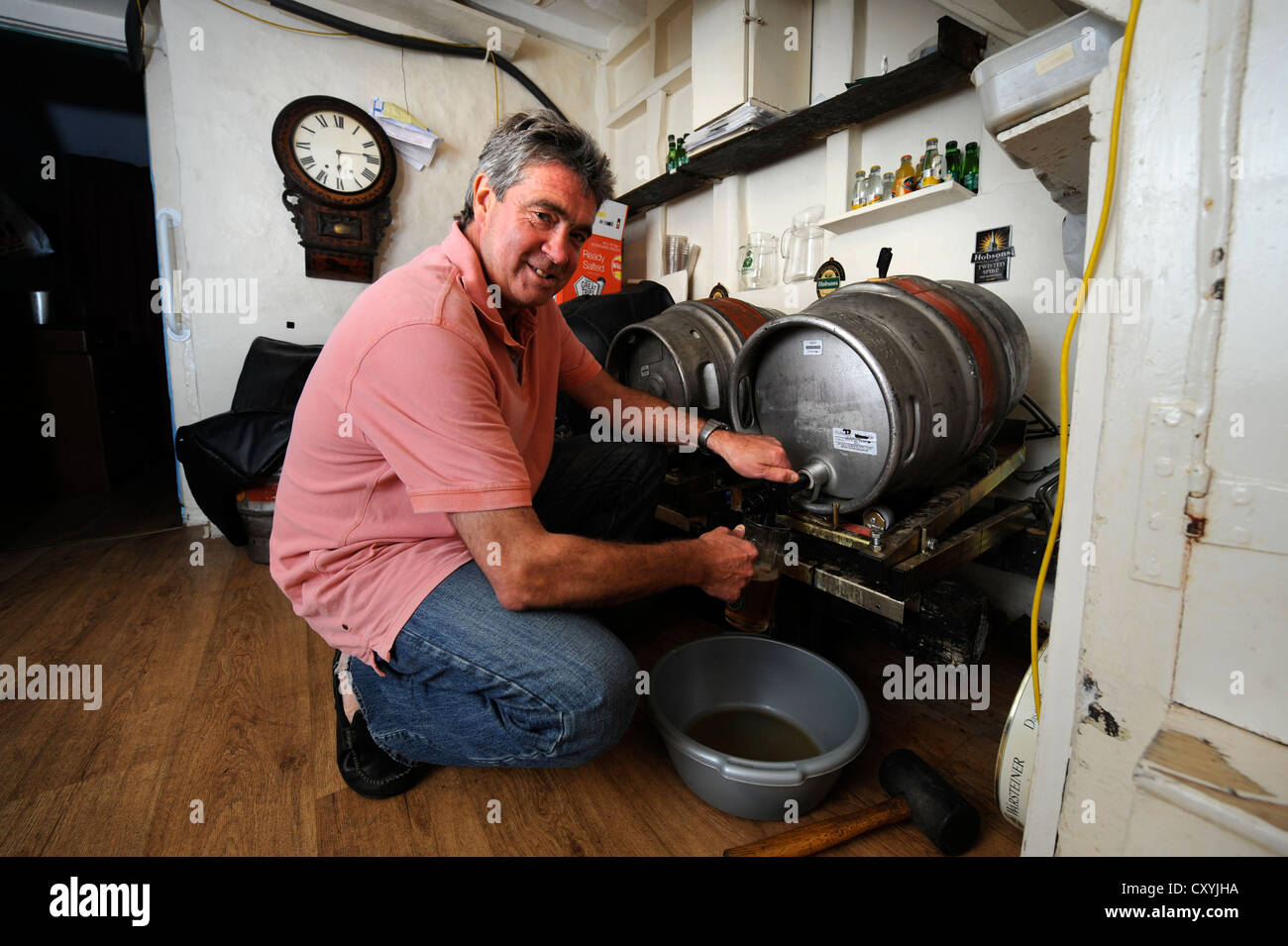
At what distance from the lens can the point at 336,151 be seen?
3.08 meters

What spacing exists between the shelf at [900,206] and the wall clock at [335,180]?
7.88 feet

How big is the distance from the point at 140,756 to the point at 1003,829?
76.1 inches

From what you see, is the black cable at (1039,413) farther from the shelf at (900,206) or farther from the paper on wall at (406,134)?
the paper on wall at (406,134)

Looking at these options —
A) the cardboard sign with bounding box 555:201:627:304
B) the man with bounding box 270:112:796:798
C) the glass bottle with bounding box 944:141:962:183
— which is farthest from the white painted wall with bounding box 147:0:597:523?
the glass bottle with bounding box 944:141:962:183

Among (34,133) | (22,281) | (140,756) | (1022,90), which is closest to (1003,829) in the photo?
(1022,90)

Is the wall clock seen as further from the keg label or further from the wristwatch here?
the keg label

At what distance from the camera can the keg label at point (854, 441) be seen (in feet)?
4.31

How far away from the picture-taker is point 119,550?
2.73 meters

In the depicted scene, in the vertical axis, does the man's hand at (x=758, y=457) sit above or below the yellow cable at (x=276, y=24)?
below

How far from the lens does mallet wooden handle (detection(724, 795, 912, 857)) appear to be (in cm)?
108

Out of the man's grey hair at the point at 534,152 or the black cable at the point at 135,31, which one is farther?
the black cable at the point at 135,31

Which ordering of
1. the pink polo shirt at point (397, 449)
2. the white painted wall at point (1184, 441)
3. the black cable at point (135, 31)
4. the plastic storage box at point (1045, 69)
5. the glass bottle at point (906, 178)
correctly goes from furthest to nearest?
the black cable at point (135, 31), the glass bottle at point (906, 178), the pink polo shirt at point (397, 449), the plastic storage box at point (1045, 69), the white painted wall at point (1184, 441)

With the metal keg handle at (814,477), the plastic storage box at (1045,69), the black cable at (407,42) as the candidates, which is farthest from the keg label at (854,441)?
the black cable at (407,42)

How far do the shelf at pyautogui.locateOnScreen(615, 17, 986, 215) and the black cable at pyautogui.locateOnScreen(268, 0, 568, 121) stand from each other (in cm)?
72
